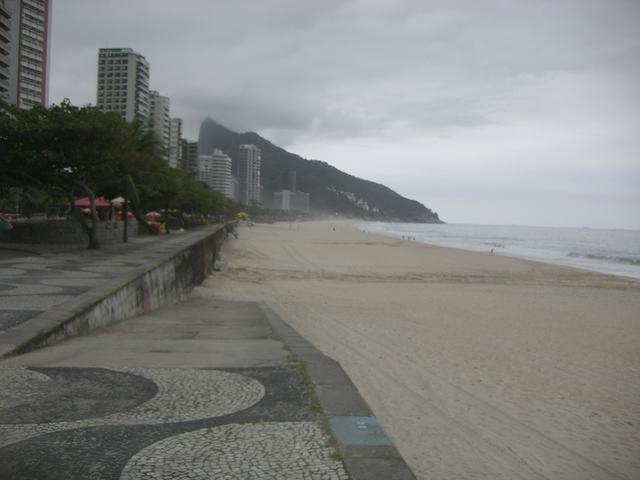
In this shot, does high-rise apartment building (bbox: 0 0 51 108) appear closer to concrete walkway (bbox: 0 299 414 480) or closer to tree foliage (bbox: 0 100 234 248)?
tree foliage (bbox: 0 100 234 248)

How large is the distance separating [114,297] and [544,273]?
22.7 meters

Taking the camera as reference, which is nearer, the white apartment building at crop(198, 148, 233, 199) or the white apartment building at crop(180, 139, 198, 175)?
the white apartment building at crop(180, 139, 198, 175)

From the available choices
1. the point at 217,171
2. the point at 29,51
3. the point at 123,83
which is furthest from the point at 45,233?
the point at 217,171

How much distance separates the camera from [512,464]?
11.7 feet

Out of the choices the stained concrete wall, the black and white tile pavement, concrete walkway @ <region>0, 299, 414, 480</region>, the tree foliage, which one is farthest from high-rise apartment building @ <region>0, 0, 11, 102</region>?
the black and white tile pavement

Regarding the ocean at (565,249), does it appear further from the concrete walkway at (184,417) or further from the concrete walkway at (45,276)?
the concrete walkway at (184,417)

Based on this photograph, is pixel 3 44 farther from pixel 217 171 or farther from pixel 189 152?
pixel 217 171

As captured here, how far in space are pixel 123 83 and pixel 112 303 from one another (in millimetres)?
84955

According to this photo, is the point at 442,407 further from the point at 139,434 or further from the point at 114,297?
the point at 114,297

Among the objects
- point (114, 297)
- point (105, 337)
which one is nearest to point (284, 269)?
point (114, 297)

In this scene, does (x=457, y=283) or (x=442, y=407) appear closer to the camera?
(x=442, y=407)

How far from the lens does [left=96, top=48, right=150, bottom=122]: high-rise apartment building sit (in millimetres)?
83062

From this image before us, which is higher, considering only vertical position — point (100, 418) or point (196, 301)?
point (100, 418)

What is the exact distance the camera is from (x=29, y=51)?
100 metres
